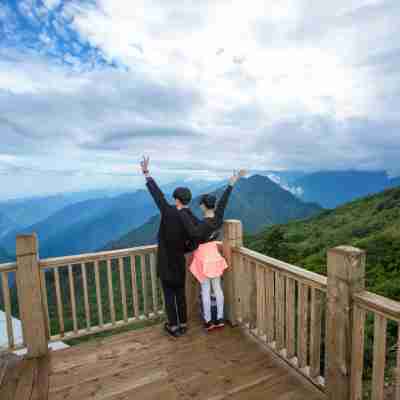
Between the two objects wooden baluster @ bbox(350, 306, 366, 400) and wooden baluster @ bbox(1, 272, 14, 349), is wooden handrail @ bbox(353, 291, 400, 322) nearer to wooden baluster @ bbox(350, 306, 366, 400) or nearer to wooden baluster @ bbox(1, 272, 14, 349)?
wooden baluster @ bbox(350, 306, 366, 400)

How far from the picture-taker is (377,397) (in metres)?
1.66

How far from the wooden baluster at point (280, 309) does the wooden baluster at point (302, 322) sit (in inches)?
10.1

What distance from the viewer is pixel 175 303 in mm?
3131

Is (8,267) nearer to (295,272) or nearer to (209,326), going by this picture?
(209,326)

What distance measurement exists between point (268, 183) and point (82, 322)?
137432mm

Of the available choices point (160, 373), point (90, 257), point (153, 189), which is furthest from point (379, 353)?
point (90, 257)

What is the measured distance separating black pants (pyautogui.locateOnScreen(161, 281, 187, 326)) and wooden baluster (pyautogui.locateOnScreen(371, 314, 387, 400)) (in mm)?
1900

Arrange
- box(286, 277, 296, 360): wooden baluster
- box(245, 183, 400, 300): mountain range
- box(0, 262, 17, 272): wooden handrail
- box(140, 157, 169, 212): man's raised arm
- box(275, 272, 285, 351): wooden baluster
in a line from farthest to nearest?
box(245, 183, 400, 300): mountain range
box(140, 157, 169, 212): man's raised arm
box(0, 262, 17, 272): wooden handrail
box(275, 272, 285, 351): wooden baluster
box(286, 277, 296, 360): wooden baluster

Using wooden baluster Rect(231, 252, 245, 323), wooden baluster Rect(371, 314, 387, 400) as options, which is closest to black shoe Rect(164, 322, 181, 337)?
wooden baluster Rect(231, 252, 245, 323)

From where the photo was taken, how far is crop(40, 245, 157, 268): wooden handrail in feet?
9.24

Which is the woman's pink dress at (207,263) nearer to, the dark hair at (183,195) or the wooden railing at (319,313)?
the wooden railing at (319,313)

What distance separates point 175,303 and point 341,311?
6.16ft

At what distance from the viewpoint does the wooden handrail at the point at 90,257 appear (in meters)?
2.82

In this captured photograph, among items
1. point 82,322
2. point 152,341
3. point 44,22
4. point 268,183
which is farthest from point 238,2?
point 268,183
